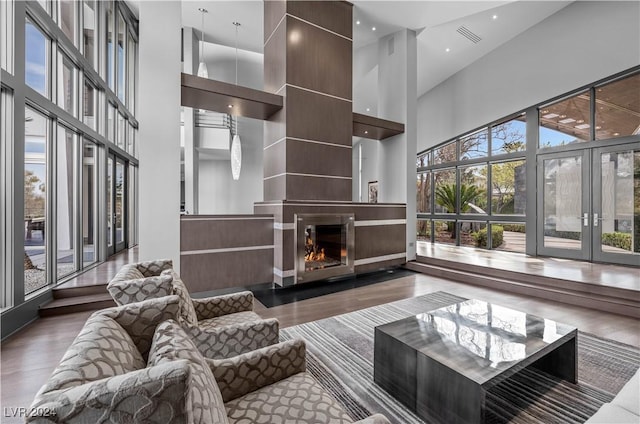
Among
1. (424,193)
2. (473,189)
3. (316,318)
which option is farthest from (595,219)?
(316,318)

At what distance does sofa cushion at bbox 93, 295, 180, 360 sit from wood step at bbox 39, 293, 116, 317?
3.24 m

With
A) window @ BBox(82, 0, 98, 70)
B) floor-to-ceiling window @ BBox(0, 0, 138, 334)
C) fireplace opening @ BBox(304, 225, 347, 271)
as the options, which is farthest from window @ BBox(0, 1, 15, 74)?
fireplace opening @ BBox(304, 225, 347, 271)

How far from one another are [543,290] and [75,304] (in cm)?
615

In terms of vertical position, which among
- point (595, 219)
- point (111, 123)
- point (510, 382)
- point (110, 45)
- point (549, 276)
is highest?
point (110, 45)

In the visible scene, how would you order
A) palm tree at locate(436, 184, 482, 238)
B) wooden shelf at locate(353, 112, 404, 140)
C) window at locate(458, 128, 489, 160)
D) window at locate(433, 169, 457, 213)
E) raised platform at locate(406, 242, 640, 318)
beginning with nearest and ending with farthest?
raised platform at locate(406, 242, 640, 318) < wooden shelf at locate(353, 112, 404, 140) < window at locate(458, 128, 489, 160) < palm tree at locate(436, 184, 482, 238) < window at locate(433, 169, 457, 213)

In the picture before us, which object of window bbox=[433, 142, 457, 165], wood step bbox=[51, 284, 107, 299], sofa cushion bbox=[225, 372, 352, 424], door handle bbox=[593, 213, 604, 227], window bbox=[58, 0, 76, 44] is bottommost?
wood step bbox=[51, 284, 107, 299]

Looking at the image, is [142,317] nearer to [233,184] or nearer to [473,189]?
[473,189]

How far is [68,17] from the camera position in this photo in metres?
4.29

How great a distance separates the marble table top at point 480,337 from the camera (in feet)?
5.40

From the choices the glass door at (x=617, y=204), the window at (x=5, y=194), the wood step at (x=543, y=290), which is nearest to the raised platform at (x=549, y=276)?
the wood step at (x=543, y=290)

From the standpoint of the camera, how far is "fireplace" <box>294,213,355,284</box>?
4383 millimetres

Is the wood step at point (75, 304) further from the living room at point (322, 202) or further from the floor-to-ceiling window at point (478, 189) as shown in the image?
the floor-to-ceiling window at point (478, 189)

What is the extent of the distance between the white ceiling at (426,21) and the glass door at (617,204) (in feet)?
9.87

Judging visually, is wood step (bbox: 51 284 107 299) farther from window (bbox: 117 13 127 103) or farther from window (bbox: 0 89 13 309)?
window (bbox: 117 13 127 103)
